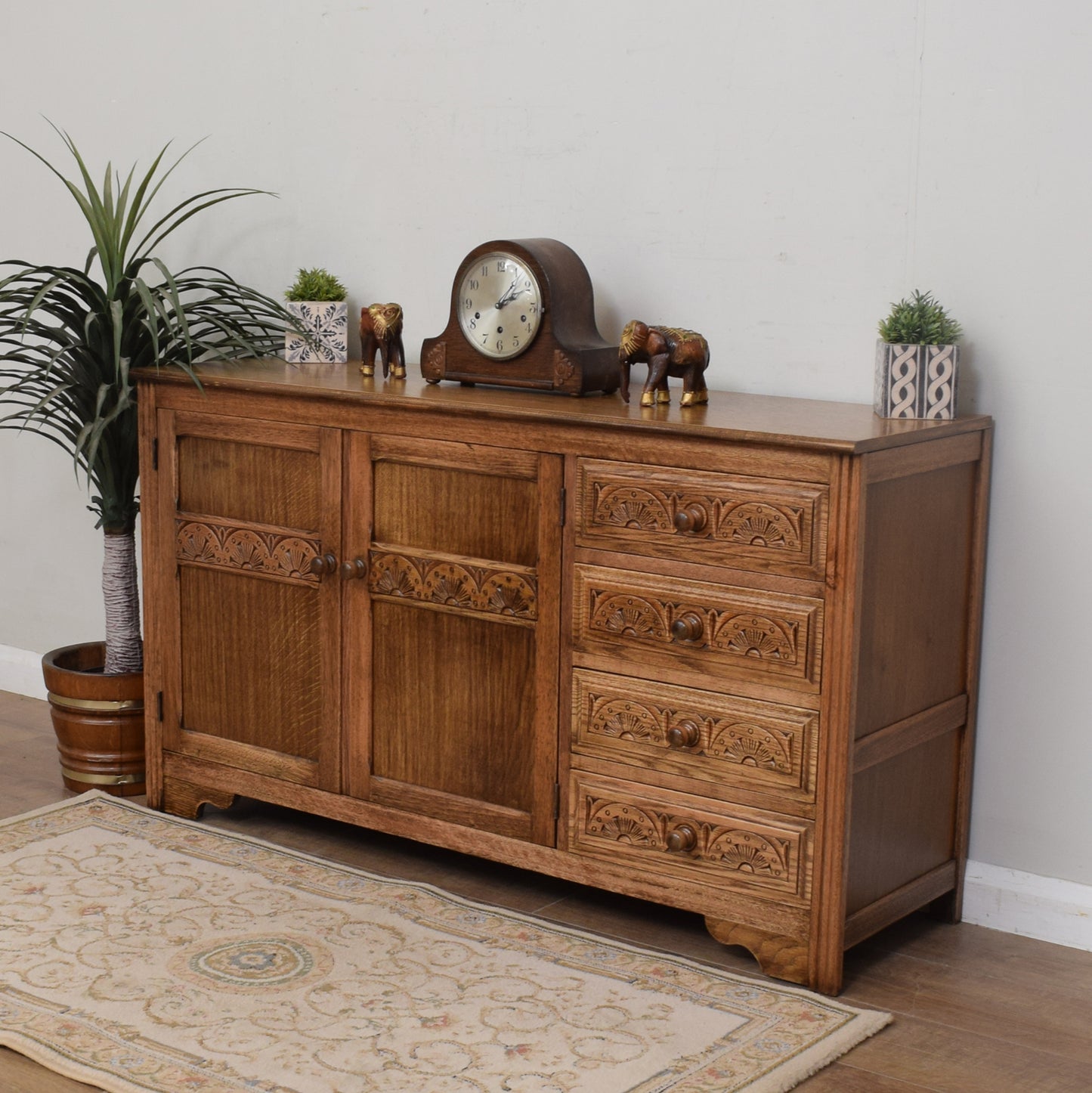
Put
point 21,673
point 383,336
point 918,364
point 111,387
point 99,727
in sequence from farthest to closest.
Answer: point 21,673
point 99,727
point 111,387
point 383,336
point 918,364

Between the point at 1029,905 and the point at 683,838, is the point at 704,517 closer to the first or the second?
the point at 683,838

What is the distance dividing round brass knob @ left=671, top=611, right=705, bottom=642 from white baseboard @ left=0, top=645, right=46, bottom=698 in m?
2.31

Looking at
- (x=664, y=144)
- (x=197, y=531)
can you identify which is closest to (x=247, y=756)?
(x=197, y=531)

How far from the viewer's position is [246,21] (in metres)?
3.67

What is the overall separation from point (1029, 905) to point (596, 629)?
987mm

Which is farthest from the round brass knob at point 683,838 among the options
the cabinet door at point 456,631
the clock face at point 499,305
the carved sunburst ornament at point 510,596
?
the clock face at point 499,305

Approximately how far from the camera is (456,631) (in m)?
2.91

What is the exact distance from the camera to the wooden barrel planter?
136 inches

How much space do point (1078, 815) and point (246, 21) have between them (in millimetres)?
2607

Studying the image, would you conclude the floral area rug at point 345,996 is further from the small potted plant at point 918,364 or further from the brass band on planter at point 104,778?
the small potted plant at point 918,364

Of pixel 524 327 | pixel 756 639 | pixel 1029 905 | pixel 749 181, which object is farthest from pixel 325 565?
pixel 1029 905

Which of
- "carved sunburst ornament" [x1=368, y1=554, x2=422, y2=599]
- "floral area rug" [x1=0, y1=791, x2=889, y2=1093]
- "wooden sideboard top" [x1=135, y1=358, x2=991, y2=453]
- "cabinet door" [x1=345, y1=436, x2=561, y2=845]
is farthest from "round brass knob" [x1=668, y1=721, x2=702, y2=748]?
"carved sunburst ornament" [x1=368, y1=554, x2=422, y2=599]

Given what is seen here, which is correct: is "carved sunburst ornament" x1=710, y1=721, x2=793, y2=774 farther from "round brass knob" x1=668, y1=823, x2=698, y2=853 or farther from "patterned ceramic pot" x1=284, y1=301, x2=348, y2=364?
"patterned ceramic pot" x1=284, y1=301, x2=348, y2=364

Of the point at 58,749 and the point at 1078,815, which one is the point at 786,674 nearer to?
the point at 1078,815
